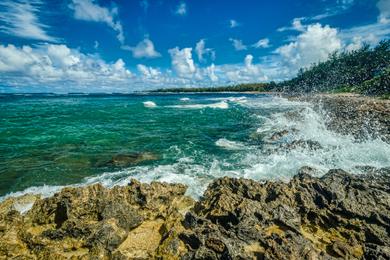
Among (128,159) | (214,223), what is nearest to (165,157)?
(128,159)

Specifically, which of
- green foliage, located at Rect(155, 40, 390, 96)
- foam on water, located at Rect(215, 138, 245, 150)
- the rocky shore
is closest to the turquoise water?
foam on water, located at Rect(215, 138, 245, 150)

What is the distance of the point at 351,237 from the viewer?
666 cm

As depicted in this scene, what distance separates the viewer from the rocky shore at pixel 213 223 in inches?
237

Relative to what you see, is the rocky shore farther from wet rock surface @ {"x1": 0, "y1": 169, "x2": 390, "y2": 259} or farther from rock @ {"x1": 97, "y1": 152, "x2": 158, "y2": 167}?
rock @ {"x1": 97, "y1": 152, "x2": 158, "y2": 167}

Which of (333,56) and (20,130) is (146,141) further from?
(333,56)

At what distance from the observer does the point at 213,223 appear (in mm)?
7148

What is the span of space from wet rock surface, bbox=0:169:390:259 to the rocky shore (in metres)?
0.02

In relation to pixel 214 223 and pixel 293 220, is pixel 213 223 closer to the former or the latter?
pixel 214 223

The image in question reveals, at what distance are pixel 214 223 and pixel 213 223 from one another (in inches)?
4.3

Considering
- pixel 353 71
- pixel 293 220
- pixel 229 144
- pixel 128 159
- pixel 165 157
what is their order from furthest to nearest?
pixel 353 71
pixel 229 144
pixel 165 157
pixel 128 159
pixel 293 220

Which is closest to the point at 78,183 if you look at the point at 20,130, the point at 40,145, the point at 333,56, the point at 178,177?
the point at 178,177

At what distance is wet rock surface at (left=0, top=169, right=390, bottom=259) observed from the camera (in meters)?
6.02

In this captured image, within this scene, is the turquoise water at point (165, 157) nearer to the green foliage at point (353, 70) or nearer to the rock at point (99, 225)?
the rock at point (99, 225)

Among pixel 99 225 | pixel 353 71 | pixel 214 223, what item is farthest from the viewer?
pixel 353 71
